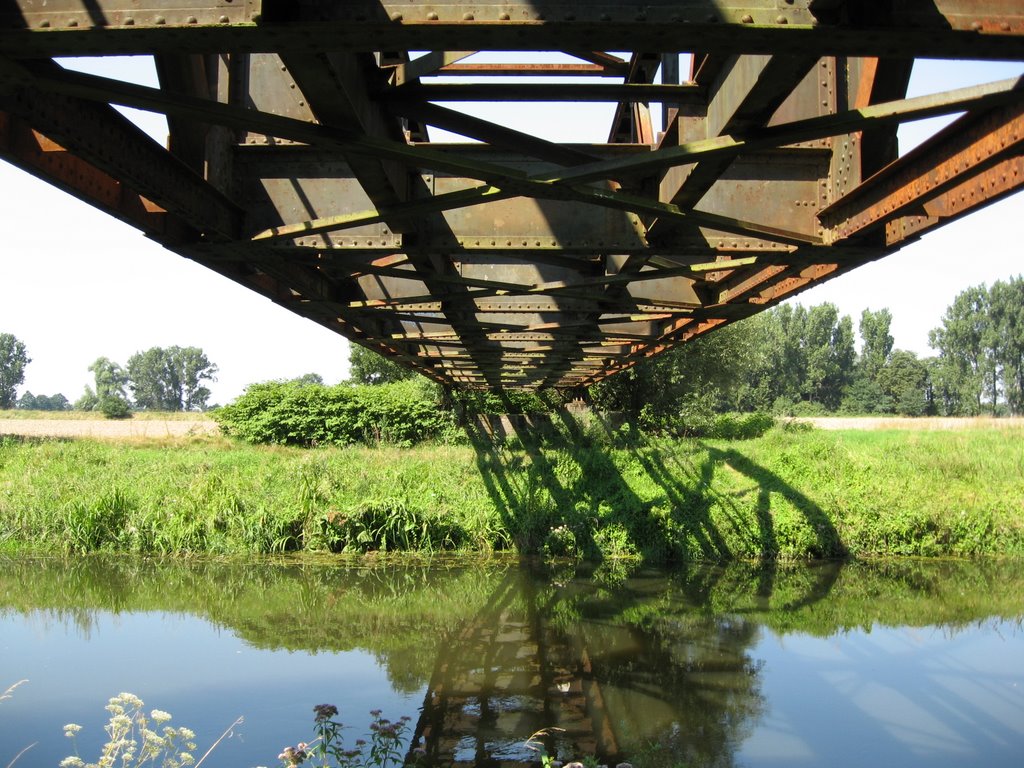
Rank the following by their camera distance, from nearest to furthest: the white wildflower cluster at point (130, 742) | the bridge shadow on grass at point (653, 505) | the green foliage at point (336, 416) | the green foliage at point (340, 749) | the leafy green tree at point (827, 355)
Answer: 1. the white wildflower cluster at point (130, 742)
2. the green foliage at point (340, 749)
3. the bridge shadow on grass at point (653, 505)
4. the green foliage at point (336, 416)
5. the leafy green tree at point (827, 355)

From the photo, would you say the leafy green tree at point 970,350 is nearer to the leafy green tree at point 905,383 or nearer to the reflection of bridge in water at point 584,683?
the leafy green tree at point 905,383

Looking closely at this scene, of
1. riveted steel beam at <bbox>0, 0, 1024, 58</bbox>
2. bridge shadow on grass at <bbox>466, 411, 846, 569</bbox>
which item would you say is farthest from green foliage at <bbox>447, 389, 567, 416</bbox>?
riveted steel beam at <bbox>0, 0, 1024, 58</bbox>

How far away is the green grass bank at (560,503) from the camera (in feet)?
53.0

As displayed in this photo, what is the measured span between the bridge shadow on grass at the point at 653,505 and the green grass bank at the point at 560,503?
0.04 meters

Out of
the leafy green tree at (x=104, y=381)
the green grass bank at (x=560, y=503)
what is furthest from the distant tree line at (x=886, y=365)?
the green grass bank at (x=560, y=503)

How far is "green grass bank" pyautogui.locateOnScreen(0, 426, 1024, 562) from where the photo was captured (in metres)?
16.1

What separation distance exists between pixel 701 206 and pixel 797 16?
3.14 meters

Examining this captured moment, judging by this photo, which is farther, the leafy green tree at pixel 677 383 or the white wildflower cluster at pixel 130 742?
the leafy green tree at pixel 677 383

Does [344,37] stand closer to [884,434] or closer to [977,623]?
[977,623]

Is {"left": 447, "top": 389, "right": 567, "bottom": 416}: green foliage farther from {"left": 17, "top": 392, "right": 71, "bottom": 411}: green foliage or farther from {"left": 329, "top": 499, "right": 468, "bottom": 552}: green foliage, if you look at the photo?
{"left": 17, "top": 392, "right": 71, "bottom": 411}: green foliage

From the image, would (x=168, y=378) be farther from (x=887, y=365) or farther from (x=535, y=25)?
(x=535, y=25)

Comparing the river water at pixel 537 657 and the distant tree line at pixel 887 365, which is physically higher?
the distant tree line at pixel 887 365

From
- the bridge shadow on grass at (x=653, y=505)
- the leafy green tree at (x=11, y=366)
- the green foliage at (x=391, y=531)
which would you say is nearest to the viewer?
the green foliage at (x=391, y=531)

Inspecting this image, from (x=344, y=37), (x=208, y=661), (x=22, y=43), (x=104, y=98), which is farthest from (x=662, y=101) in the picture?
(x=208, y=661)
